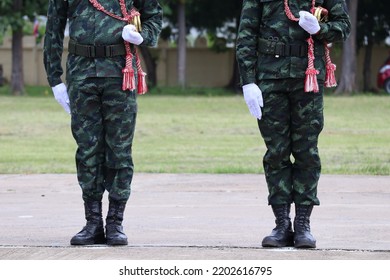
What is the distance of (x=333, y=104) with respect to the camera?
103 feet

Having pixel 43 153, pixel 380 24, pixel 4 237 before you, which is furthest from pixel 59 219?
pixel 380 24

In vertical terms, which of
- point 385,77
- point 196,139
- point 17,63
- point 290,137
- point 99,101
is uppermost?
point 99,101

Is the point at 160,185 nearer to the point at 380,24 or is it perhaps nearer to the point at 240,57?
the point at 240,57

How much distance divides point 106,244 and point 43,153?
32.3ft

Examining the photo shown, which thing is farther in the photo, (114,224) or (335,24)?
(114,224)

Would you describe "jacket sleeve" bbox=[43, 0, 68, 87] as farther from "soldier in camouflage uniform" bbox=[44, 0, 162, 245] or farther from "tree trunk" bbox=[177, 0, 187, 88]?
"tree trunk" bbox=[177, 0, 187, 88]

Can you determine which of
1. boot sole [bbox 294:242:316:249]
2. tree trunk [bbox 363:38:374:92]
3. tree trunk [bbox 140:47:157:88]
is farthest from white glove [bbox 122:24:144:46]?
tree trunk [bbox 140:47:157:88]

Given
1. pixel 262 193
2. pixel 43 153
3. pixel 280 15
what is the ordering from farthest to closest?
pixel 43 153 → pixel 262 193 → pixel 280 15

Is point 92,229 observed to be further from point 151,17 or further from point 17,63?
point 17,63

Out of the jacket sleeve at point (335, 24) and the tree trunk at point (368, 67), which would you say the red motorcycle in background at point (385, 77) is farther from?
the jacket sleeve at point (335, 24)

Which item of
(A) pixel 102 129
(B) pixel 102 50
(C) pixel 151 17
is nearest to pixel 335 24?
(C) pixel 151 17

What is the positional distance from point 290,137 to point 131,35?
4.08ft

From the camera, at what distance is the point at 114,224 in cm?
817

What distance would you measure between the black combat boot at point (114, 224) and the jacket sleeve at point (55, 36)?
93 centimetres
